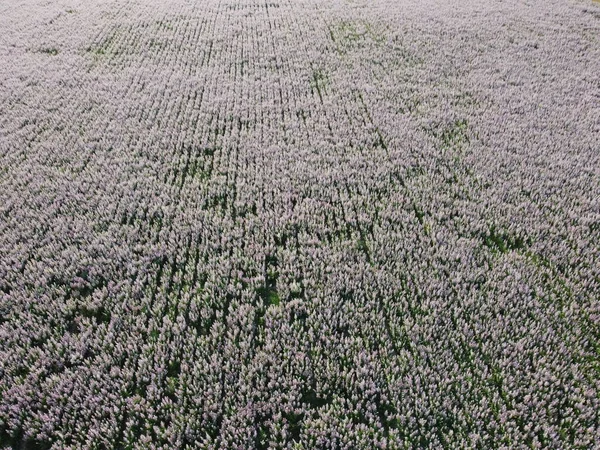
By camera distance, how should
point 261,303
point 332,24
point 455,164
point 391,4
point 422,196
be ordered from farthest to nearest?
point 391,4, point 332,24, point 455,164, point 422,196, point 261,303

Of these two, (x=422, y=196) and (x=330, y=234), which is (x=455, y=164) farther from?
(x=330, y=234)

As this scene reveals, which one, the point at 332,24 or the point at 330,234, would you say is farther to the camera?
the point at 332,24

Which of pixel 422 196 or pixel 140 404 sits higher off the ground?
pixel 422 196

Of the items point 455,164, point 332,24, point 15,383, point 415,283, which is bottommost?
point 15,383

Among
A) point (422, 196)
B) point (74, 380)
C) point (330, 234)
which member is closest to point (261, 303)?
point (330, 234)

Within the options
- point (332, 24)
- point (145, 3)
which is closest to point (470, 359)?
point (332, 24)

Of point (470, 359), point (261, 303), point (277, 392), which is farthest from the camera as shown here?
point (261, 303)

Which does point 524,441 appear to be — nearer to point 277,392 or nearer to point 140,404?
point 277,392
